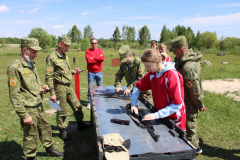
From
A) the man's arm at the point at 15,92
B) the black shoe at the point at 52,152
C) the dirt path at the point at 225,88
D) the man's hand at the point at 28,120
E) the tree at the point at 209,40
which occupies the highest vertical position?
the tree at the point at 209,40

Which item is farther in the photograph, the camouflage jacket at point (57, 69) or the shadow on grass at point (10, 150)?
the camouflage jacket at point (57, 69)

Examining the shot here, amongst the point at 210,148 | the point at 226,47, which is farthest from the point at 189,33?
the point at 210,148

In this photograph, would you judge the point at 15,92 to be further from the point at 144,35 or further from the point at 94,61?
the point at 144,35

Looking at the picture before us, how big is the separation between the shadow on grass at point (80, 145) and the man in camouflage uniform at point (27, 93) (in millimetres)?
901

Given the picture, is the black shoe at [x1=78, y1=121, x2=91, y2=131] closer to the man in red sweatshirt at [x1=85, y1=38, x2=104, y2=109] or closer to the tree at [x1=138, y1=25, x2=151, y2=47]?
the man in red sweatshirt at [x1=85, y1=38, x2=104, y2=109]

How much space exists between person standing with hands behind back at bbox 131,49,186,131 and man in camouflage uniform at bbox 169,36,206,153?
0.62 meters

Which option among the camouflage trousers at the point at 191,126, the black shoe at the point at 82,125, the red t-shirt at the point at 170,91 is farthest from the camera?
the black shoe at the point at 82,125

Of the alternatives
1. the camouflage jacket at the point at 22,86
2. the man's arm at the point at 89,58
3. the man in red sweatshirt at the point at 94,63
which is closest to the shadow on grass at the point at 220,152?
the camouflage jacket at the point at 22,86

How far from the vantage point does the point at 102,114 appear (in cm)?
301

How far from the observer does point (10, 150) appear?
13.7ft

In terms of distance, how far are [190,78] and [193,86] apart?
15cm

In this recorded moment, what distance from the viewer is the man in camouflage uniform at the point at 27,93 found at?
3.00 meters

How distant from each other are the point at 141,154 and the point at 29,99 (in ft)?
7.56

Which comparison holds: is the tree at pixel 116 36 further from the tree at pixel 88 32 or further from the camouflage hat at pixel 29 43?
the camouflage hat at pixel 29 43
